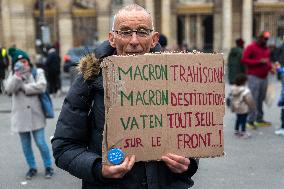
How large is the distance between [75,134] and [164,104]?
0.45m

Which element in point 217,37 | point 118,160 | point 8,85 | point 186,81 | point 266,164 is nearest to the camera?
point 118,160

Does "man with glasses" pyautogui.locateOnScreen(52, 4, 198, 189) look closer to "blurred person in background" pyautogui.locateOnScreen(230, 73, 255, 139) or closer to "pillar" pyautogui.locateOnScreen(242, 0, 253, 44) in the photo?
"blurred person in background" pyautogui.locateOnScreen(230, 73, 255, 139)

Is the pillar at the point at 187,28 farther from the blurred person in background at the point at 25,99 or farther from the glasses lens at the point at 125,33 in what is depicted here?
the glasses lens at the point at 125,33

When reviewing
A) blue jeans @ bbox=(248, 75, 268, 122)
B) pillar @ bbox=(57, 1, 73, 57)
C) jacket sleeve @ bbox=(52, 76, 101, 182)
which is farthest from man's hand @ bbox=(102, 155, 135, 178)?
pillar @ bbox=(57, 1, 73, 57)

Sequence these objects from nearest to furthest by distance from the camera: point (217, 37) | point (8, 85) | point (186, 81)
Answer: point (186, 81) → point (8, 85) → point (217, 37)

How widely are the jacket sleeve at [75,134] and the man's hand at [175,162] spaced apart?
0.33m

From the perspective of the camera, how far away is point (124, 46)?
1989mm

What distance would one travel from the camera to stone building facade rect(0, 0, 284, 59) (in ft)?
83.6

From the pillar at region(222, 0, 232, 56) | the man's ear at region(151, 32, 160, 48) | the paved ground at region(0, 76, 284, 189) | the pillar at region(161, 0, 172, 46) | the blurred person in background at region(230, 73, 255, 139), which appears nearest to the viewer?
the man's ear at region(151, 32, 160, 48)

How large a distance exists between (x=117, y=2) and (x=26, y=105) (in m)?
22.1

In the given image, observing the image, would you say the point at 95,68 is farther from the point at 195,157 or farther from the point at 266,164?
the point at 266,164

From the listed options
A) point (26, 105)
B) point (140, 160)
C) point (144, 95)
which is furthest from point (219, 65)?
point (26, 105)

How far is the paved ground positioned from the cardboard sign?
3465 mm

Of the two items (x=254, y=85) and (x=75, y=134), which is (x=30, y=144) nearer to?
(x=75, y=134)
